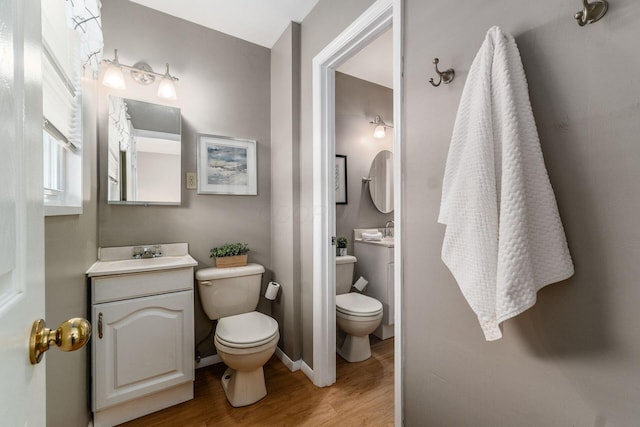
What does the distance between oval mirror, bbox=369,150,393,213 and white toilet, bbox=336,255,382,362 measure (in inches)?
29.8

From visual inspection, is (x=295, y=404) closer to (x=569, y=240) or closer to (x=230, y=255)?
(x=230, y=255)

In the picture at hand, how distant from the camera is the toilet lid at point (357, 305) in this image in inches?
76.0

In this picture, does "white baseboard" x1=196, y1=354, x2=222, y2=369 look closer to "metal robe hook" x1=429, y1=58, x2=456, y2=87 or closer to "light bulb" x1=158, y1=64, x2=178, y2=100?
"light bulb" x1=158, y1=64, x2=178, y2=100

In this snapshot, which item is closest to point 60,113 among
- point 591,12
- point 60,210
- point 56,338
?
point 60,210

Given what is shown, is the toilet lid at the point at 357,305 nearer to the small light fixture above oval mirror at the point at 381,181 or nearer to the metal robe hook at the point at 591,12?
the small light fixture above oval mirror at the point at 381,181

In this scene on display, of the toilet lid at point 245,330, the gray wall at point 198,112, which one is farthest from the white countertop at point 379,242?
the toilet lid at point 245,330

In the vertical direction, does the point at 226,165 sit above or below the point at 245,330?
above

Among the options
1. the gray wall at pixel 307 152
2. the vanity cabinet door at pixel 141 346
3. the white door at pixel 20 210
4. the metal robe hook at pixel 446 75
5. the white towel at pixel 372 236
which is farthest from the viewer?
the white towel at pixel 372 236

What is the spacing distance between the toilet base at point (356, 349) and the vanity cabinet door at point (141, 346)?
110 cm

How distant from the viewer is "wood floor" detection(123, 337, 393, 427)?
146 centimetres

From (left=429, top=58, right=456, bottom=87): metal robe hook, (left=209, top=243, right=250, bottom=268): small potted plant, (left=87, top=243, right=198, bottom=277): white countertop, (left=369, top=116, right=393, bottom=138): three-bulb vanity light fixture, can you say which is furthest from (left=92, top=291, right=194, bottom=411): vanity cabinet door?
(left=369, top=116, right=393, bottom=138): three-bulb vanity light fixture

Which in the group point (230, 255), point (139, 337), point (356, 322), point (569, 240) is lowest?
point (356, 322)

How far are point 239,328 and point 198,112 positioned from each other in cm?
152

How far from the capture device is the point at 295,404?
1.58m
